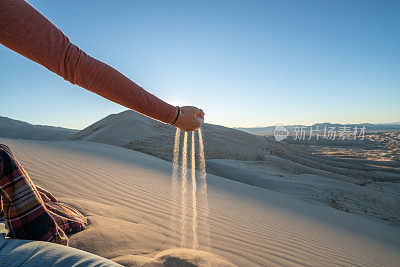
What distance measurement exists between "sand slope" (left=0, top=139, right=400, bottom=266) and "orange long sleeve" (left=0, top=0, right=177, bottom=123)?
46.4 inches

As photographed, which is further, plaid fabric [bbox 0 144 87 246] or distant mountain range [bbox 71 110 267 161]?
distant mountain range [bbox 71 110 267 161]

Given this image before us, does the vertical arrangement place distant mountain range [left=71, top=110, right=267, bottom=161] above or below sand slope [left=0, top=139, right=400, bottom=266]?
above

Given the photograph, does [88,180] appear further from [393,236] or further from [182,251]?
[393,236]

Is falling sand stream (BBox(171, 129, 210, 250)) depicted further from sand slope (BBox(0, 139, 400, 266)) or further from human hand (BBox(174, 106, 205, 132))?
human hand (BBox(174, 106, 205, 132))

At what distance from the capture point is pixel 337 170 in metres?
12.8

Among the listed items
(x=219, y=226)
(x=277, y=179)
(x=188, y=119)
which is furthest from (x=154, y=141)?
(x=188, y=119)

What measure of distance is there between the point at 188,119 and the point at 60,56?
602 mm

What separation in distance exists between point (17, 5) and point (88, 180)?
3696mm

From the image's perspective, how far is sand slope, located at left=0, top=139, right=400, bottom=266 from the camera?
5.79ft

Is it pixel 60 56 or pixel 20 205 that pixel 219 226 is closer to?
pixel 20 205

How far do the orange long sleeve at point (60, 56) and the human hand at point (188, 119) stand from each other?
0.54 ft

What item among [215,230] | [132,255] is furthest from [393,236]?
[132,255]

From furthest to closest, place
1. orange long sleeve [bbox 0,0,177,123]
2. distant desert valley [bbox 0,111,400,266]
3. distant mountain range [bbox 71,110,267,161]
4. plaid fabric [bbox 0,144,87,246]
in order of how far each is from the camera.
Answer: distant mountain range [bbox 71,110,267,161], distant desert valley [bbox 0,111,400,266], plaid fabric [bbox 0,144,87,246], orange long sleeve [bbox 0,0,177,123]

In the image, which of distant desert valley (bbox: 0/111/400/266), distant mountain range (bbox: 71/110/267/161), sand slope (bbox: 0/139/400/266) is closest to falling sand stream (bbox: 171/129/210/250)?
sand slope (bbox: 0/139/400/266)
